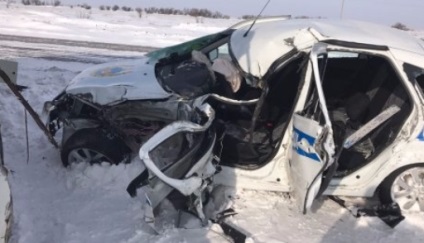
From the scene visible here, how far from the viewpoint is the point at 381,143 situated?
185 inches

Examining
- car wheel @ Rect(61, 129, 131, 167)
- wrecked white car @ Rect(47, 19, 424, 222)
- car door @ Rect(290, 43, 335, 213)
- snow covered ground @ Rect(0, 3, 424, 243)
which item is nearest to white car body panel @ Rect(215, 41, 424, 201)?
wrecked white car @ Rect(47, 19, 424, 222)

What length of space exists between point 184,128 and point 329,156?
1177 millimetres

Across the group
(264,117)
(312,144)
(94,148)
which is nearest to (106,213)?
(94,148)

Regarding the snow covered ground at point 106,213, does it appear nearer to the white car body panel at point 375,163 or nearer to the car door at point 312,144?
the white car body panel at point 375,163

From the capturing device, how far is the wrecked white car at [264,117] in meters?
4.10

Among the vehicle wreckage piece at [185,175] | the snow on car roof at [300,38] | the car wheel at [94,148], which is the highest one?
the snow on car roof at [300,38]

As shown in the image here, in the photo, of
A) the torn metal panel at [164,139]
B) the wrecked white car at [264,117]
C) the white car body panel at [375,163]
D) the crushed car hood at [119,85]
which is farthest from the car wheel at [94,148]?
the torn metal panel at [164,139]

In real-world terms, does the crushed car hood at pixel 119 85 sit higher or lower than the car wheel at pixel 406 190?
higher

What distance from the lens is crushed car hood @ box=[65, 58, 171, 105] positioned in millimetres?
4945

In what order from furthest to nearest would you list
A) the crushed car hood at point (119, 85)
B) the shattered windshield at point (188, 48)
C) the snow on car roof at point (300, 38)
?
1. the shattered windshield at point (188, 48)
2. the crushed car hood at point (119, 85)
3. the snow on car roof at point (300, 38)

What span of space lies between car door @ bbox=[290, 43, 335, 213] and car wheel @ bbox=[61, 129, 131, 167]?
1.77 m

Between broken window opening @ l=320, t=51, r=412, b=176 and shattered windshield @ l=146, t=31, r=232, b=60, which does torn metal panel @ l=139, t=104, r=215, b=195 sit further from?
shattered windshield @ l=146, t=31, r=232, b=60

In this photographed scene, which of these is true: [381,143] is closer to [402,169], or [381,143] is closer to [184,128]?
[402,169]

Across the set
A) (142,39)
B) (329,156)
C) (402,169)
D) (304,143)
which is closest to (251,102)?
(304,143)
